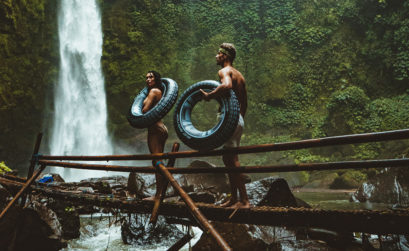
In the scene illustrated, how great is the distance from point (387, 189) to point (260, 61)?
1458 cm

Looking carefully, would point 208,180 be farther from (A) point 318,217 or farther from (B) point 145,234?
(A) point 318,217

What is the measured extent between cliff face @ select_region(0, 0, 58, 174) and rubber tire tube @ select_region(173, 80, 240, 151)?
14.9 metres

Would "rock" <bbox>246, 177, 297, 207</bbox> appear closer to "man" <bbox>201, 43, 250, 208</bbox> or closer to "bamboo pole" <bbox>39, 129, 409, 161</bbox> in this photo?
"man" <bbox>201, 43, 250, 208</bbox>

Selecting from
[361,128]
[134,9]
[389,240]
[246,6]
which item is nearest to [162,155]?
[389,240]

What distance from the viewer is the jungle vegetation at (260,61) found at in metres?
15.6

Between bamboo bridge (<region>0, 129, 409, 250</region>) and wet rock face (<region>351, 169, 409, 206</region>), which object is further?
wet rock face (<region>351, 169, 409, 206</region>)

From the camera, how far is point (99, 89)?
19.2 metres

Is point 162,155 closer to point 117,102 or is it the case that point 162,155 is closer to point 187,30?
point 117,102

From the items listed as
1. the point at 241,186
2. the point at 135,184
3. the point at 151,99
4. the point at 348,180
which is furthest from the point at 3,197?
the point at 348,180

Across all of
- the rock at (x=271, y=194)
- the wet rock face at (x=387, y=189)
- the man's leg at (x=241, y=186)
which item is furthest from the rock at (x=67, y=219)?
the wet rock face at (x=387, y=189)

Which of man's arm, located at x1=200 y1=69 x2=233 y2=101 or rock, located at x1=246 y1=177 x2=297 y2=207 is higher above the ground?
man's arm, located at x1=200 y1=69 x2=233 y2=101

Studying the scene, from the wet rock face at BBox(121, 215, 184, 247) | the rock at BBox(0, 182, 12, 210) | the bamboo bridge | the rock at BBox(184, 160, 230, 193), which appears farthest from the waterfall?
the bamboo bridge

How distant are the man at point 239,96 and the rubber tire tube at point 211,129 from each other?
0.32ft

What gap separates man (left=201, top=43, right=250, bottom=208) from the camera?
3107 mm
